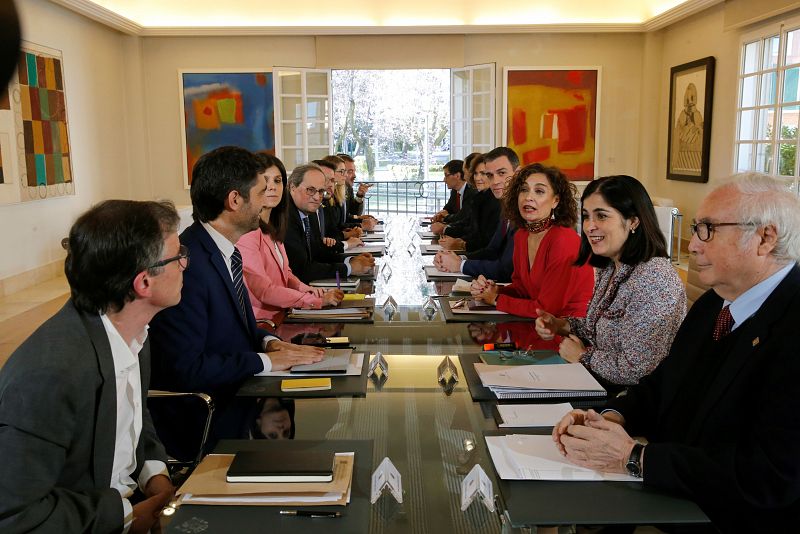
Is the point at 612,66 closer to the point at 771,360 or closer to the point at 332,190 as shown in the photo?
the point at 332,190

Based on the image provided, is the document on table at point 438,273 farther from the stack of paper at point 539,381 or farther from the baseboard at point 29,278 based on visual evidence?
the baseboard at point 29,278

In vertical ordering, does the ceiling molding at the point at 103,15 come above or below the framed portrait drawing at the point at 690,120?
above

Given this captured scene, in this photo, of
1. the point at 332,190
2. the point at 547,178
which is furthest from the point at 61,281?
the point at 547,178

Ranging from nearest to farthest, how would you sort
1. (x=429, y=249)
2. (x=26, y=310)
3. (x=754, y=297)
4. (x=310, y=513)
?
(x=310, y=513), (x=754, y=297), (x=429, y=249), (x=26, y=310)

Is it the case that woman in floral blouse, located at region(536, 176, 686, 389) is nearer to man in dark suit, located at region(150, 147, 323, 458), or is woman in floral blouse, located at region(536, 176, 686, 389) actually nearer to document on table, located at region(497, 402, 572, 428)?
document on table, located at region(497, 402, 572, 428)

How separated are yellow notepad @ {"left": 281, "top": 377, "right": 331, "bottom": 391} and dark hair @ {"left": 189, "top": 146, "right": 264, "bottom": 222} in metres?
0.69

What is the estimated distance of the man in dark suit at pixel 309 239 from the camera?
12.4 ft

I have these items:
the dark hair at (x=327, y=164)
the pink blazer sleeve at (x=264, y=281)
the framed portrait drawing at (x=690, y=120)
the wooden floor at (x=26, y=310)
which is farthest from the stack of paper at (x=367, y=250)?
the framed portrait drawing at (x=690, y=120)

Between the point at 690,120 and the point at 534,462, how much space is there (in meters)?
7.81

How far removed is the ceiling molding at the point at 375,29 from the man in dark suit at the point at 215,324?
719 cm

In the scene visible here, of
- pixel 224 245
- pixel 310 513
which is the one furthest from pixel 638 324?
pixel 224 245

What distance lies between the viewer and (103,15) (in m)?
7.78

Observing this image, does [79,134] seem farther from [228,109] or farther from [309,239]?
[309,239]

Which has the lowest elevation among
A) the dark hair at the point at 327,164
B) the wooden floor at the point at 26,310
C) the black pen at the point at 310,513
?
the wooden floor at the point at 26,310
